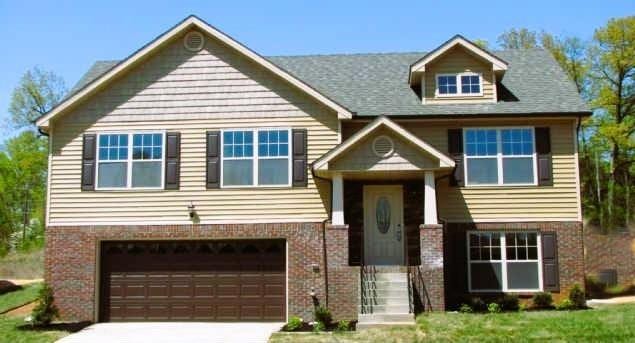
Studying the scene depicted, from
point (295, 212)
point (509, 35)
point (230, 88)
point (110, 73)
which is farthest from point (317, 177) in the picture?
point (509, 35)

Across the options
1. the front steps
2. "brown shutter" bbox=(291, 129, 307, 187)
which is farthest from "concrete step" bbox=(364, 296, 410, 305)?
"brown shutter" bbox=(291, 129, 307, 187)

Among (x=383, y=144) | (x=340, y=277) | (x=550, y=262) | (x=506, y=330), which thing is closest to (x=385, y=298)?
(x=340, y=277)

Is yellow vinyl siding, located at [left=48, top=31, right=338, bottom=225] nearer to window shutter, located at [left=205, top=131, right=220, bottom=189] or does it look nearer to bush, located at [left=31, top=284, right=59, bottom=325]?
window shutter, located at [left=205, top=131, right=220, bottom=189]

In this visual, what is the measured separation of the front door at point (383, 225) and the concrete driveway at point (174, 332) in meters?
3.30

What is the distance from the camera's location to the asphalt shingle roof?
60.6ft

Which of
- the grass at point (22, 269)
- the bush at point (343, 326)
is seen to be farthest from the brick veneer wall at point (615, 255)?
the grass at point (22, 269)

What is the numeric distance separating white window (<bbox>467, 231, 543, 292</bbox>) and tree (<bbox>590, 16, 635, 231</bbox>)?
1999cm

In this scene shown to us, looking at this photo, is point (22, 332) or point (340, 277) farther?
point (340, 277)

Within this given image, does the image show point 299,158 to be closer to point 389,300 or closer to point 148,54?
point 389,300

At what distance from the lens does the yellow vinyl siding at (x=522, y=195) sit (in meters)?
17.9

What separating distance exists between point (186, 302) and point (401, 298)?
5.83 m

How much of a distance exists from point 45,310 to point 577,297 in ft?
44.7

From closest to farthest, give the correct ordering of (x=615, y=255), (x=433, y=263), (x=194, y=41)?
(x=433, y=263) < (x=194, y=41) < (x=615, y=255)

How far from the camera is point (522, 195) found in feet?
59.1
